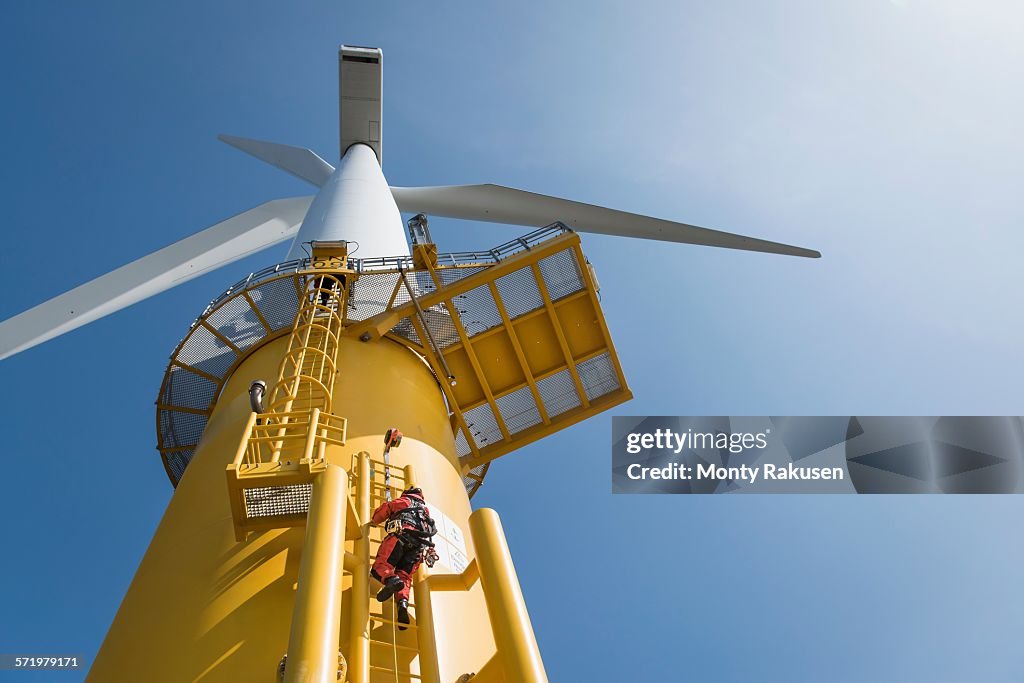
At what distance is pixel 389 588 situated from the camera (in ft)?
27.7

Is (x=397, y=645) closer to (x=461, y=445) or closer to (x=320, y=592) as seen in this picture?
(x=320, y=592)

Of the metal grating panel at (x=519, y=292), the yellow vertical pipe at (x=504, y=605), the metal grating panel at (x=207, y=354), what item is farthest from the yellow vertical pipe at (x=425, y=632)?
the metal grating panel at (x=207, y=354)

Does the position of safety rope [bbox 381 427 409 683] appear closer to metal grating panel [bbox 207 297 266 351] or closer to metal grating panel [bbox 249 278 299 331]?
metal grating panel [bbox 249 278 299 331]

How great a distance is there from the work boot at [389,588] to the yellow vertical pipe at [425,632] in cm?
42

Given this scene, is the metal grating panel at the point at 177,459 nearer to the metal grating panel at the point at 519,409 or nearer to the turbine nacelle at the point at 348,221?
the turbine nacelle at the point at 348,221

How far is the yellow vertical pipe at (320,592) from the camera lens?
18.3ft

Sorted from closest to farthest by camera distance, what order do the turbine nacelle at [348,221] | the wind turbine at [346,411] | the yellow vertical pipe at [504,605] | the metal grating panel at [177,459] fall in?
the yellow vertical pipe at [504,605]
the wind turbine at [346,411]
the metal grating panel at [177,459]
the turbine nacelle at [348,221]

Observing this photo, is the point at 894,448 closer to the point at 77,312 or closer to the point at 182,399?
the point at 182,399

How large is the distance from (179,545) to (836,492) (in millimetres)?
12609

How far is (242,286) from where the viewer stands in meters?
15.1

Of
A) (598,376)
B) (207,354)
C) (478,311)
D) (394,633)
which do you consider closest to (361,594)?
(394,633)

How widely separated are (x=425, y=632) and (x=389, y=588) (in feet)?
1.87

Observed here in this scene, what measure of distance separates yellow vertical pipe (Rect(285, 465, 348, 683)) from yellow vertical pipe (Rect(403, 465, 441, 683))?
2031 mm

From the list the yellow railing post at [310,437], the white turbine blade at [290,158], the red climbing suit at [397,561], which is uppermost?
the white turbine blade at [290,158]
